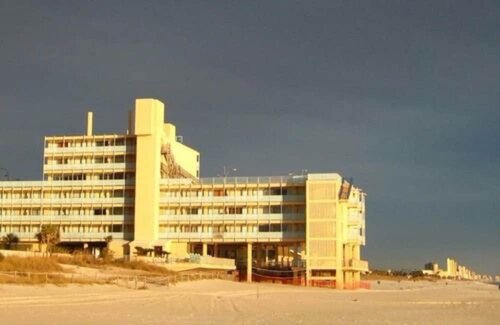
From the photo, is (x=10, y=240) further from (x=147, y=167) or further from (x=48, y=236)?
(x=147, y=167)

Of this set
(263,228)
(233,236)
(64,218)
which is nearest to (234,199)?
(233,236)

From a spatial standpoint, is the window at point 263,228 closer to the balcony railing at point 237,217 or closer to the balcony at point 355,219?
the balcony railing at point 237,217

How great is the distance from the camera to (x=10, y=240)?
94.2 m

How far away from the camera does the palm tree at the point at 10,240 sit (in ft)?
304

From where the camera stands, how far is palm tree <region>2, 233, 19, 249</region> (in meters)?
92.7

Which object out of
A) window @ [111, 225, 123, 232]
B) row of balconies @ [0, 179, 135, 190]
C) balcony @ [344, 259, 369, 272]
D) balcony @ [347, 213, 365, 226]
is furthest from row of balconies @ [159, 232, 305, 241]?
row of balconies @ [0, 179, 135, 190]

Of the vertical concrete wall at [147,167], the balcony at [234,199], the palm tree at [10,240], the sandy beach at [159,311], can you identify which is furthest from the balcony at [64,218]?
the sandy beach at [159,311]

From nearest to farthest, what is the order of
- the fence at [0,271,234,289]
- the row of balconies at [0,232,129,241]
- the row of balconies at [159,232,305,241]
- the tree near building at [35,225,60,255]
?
the fence at [0,271,234,289]
the tree near building at [35,225,60,255]
the row of balconies at [159,232,305,241]
the row of balconies at [0,232,129,241]

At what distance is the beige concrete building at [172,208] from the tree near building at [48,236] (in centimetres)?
493

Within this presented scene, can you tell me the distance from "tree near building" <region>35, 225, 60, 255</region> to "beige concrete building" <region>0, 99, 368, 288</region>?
4.93 m

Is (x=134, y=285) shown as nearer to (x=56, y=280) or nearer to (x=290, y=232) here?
(x=56, y=280)

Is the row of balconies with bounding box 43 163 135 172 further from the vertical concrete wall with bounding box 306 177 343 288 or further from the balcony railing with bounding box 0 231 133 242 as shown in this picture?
the vertical concrete wall with bounding box 306 177 343 288

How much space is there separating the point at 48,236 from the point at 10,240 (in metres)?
9.87

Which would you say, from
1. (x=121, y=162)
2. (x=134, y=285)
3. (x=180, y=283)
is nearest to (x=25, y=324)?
(x=134, y=285)
